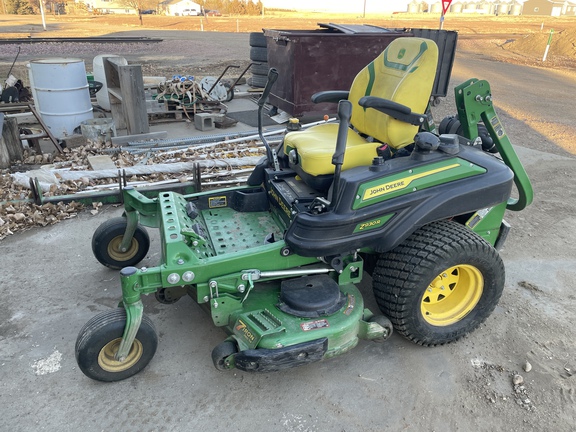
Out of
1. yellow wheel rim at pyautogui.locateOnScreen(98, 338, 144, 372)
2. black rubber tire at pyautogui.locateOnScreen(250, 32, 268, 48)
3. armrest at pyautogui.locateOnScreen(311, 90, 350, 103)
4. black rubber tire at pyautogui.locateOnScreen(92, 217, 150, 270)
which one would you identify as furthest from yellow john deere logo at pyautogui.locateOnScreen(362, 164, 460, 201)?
black rubber tire at pyautogui.locateOnScreen(250, 32, 268, 48)

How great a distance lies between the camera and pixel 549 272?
12.6ft

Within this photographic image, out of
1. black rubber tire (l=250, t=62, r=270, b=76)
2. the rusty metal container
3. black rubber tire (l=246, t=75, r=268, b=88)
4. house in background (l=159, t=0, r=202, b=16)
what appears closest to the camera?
the rusty metal container

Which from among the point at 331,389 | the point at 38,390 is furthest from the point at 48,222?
the point at 331,389

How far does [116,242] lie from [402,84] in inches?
94.5

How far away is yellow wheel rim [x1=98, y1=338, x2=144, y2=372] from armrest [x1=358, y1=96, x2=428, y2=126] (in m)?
1.91

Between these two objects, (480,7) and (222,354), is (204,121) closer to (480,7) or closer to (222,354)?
(222,354)

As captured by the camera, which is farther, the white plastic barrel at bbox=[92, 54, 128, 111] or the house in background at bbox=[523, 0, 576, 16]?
the house in background at bbox=[523, 0, 576, 16]

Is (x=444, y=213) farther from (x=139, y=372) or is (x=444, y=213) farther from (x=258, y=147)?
(x=258, y=147)

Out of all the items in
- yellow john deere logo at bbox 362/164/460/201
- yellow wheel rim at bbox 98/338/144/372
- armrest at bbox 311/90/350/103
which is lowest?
yellow wheel rim at bbox 98/338/144/372

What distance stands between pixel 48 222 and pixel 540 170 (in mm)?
5782

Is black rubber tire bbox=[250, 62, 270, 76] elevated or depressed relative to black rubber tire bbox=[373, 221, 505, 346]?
elevated

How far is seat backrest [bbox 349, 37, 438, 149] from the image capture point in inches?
121

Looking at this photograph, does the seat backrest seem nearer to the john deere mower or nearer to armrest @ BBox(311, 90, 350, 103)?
the john deere mower

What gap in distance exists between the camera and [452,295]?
3129mm
